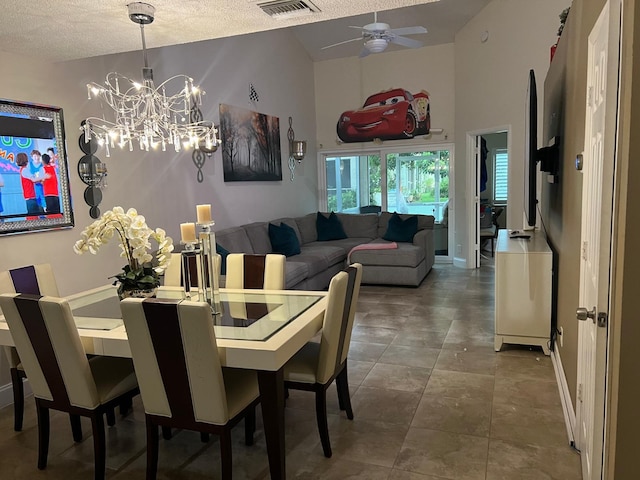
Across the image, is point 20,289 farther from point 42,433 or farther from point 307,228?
point 307,228

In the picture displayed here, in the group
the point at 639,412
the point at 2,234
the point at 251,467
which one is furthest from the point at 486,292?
the point at 2,234

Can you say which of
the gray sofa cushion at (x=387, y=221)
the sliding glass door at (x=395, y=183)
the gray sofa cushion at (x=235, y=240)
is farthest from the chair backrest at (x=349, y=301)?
the sliding glass door at (x=395, y=183)

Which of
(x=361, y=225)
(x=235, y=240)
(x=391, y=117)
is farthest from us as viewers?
(x=391, y=117)

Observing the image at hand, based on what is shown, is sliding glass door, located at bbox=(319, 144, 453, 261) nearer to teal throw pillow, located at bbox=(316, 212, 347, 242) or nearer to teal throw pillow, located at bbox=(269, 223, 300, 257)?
teal throw pillow, located at bbox=(316, 212, 347, 242)

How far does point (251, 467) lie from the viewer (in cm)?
239

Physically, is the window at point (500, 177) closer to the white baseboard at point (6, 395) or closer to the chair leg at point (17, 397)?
the white baseboard at point (6, 395)

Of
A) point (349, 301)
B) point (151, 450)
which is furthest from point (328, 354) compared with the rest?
point (151, 450)

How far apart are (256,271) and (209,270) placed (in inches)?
22.9

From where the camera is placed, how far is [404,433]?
2.67 meters

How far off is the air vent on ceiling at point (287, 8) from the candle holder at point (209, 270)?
1197 mm

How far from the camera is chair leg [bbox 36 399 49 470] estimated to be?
2400 millimetres

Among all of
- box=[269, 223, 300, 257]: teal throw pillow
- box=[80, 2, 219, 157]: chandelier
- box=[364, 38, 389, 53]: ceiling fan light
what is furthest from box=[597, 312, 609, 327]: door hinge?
box=[269, 223, 300, 257]: teal throw pillow

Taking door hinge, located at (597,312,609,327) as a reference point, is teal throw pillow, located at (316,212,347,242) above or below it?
below

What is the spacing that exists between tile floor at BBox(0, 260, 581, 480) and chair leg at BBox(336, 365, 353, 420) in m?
0.07
